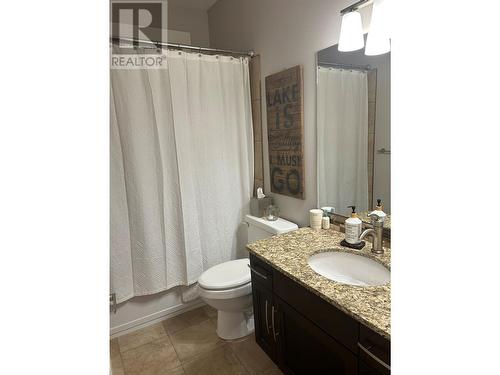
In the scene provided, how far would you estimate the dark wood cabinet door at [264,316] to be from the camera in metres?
1.45

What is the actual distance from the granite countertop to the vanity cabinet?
0.18 ft

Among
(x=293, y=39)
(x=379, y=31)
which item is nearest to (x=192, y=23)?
(x=293, y=39)

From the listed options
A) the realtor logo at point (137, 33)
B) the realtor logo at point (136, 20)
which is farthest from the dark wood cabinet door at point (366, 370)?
the realtor logo at point (136, 20)

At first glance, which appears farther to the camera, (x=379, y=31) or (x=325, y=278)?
(x=379, y=31)

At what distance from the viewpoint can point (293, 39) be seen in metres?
1.73

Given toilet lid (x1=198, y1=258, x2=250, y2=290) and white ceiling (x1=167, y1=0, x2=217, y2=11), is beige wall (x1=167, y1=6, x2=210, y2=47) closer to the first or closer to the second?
white ceiling (x1=167, y1=0, x2=217, y2=11)

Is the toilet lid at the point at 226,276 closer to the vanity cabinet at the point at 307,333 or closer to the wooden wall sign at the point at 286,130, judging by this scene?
the vanity cabinet at the point at 307,333

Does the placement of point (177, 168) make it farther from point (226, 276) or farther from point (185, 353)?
point (185, 353)

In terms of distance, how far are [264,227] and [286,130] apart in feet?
2.24
